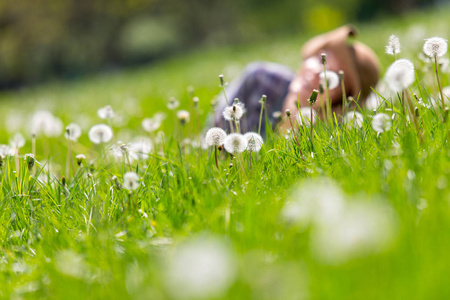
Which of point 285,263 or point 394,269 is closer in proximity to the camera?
point 394,269

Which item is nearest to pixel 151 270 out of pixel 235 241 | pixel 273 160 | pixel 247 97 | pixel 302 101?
pixel 235 241

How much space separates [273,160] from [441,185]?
30.0 inches

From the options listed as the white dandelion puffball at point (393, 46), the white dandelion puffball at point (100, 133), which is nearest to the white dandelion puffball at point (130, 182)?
the white dandelion puffball at point (100, 133)

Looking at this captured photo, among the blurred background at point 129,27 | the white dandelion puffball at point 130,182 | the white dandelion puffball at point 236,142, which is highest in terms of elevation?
the blurred background at point 129,27

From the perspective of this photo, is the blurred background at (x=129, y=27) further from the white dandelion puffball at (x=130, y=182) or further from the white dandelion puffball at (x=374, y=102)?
the white dandelion puffball at (x=130, y=182)

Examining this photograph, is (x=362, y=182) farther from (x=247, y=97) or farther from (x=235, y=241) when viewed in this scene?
(x=247, y=97)

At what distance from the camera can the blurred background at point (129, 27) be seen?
23.5 meters

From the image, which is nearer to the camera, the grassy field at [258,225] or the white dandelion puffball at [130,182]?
the grassy field at [258,225]

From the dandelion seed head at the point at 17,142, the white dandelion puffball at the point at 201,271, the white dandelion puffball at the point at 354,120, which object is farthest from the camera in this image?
the dandelion seed head at the point at 17,142

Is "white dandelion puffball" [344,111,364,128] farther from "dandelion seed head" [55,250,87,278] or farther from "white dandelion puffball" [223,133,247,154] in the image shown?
"dandelion seed head" [55,250,87,278]

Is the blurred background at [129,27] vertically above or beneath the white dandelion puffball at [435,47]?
above

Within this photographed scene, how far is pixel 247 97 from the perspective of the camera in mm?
3385

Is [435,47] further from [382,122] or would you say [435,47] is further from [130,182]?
[130,182]

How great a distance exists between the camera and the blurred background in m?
23.5
